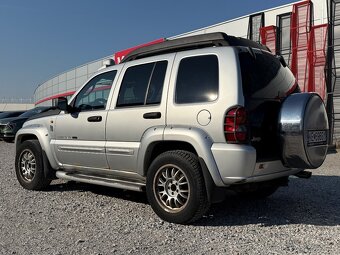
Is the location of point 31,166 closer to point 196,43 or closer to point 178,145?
point 178,145

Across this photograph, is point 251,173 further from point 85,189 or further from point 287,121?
point 85,189

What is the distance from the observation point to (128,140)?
17.2 ft

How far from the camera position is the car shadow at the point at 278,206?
4945 mm

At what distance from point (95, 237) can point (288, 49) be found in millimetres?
12815

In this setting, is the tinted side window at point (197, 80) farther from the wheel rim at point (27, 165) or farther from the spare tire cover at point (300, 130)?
the wheel rim at point (27, 165)

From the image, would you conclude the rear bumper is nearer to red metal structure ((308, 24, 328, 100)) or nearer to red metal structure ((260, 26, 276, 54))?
red metal structure ((308, 24, 328, 100))

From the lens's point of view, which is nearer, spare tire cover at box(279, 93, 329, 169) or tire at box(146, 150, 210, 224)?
spare tire cover at box(279, 93, 329, 169)

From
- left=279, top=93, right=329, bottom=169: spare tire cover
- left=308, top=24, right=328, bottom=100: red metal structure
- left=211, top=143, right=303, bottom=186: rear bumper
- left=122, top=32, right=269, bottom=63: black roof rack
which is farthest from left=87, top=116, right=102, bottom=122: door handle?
left=308, top=24, right=328, bottom=100: red metal structure

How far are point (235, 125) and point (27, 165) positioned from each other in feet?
13.5

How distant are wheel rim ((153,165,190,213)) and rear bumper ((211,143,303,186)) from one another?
0.48 meters

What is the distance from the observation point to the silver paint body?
14.3 feet

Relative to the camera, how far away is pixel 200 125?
14.8 ft

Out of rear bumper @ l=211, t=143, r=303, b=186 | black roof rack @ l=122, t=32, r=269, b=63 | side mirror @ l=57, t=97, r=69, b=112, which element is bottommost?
rear bumper @ l=211, t=143, r=303, b=186

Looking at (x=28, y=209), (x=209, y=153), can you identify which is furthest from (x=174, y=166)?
(x=28, y=209)
